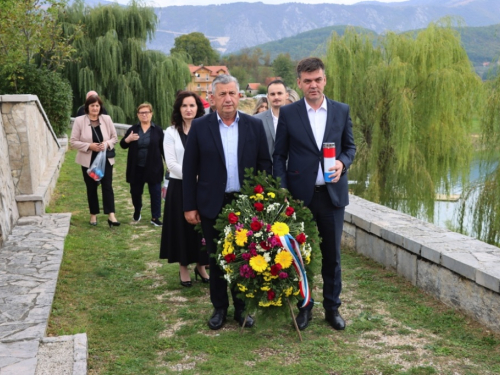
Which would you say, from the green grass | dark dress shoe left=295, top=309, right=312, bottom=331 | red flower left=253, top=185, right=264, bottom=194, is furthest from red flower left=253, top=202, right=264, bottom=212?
dark dress shoe left=295, top=309, right=312, bottom=331

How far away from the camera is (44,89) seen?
1412 centimetres

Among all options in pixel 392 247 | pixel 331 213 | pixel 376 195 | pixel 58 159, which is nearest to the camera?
pixel 331 213

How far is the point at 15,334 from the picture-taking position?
4.23 meters

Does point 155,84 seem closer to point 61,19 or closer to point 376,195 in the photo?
point 61,19

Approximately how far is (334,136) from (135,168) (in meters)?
4.87

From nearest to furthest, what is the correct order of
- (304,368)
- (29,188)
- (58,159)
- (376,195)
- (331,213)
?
(304,368)
(331,213)
(29,188)
(58,159)
(376,195)

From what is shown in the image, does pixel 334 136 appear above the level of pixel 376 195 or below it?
above

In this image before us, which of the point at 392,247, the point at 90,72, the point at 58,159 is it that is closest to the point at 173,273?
the point at 392,247

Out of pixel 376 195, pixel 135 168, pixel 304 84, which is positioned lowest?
pixel 376 195

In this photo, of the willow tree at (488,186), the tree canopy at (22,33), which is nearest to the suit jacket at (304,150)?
the willow tree at (488,186)

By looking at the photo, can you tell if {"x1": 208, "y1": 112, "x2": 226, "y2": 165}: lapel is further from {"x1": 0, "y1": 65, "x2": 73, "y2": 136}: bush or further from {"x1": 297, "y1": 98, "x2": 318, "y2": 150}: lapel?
{"x1": 0, "y1": 65, "x2": 73, "y2": 136}: bush

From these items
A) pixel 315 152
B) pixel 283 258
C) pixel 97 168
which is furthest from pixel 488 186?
pixel 283 258

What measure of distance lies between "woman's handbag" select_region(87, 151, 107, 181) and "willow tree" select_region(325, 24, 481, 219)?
8.21 metres

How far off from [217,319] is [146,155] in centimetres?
444
